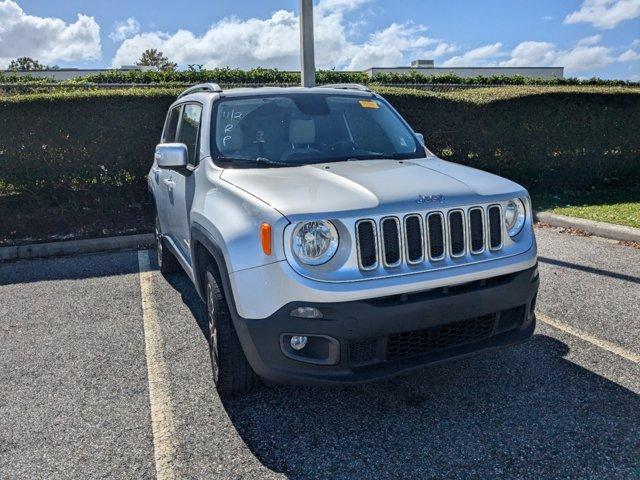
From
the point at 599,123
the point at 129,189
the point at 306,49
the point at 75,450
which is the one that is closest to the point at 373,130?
the point at 75,450

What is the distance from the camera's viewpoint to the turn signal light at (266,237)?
276cm

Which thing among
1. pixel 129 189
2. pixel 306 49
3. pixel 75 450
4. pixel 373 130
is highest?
pixel 306 49

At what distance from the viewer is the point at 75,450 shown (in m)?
2.92

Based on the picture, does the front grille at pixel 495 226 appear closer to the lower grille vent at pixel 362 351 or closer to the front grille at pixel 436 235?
the front grille at pixel 436 235

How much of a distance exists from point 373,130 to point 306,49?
403 centimetres

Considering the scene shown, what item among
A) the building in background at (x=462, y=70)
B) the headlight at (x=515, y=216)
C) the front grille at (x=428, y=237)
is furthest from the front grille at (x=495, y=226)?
the building in background at (x=462, y=70)

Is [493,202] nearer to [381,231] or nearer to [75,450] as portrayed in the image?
[381,231]

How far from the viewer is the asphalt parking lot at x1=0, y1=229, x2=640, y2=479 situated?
2.74 meters

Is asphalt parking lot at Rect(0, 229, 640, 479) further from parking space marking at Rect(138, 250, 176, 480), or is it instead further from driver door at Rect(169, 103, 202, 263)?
driver door at Rect(169, 103, 202, 263)

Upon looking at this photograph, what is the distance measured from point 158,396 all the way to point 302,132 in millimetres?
2084

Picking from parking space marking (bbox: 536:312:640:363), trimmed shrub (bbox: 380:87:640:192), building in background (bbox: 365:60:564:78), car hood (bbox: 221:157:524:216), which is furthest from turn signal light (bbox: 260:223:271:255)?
building in background (bbox: 365:60:564:78)

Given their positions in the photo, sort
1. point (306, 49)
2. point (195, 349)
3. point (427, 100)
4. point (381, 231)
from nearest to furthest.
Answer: point (381, 231), point (195, 349), point (306, 49), point (427, 100)

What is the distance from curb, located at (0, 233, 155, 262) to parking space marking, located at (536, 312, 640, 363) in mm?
5355

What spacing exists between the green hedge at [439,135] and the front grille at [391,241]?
21.8 feet
